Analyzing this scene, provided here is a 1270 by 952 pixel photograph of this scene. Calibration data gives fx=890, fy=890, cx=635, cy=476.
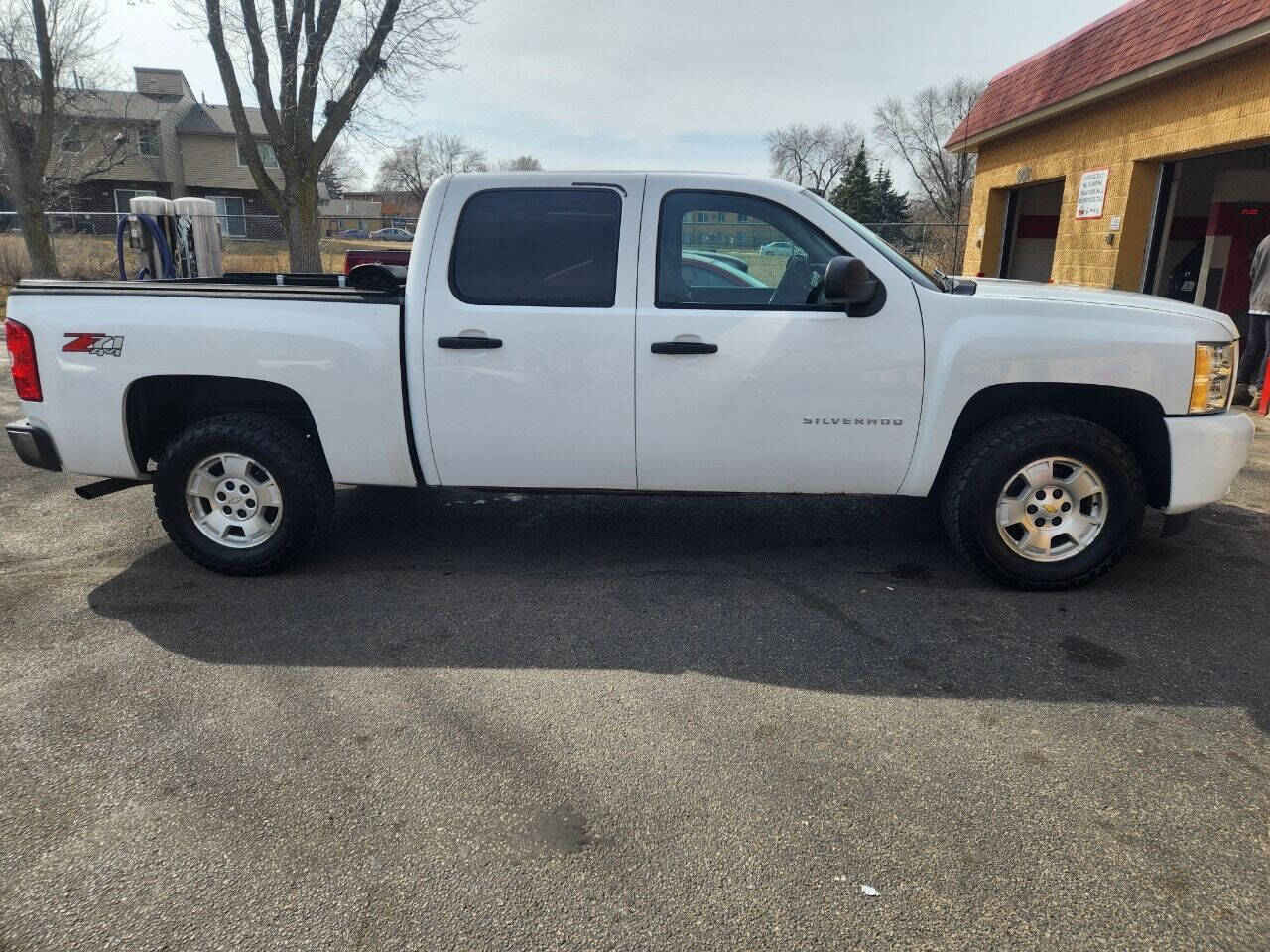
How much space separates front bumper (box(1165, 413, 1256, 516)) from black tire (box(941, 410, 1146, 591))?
16cm

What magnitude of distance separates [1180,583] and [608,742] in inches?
126

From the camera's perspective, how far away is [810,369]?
415 cm

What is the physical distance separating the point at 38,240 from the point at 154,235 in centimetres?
1409

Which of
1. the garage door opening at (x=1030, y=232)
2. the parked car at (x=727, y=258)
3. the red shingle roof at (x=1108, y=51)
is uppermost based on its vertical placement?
the red shingle roof at (x=1108, y=51)

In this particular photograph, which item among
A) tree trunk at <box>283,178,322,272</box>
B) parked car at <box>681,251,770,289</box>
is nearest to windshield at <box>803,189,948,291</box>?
parked car at <box>681,251,770,289</box>

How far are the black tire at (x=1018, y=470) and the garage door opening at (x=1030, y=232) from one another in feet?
40.4

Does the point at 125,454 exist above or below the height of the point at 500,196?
below

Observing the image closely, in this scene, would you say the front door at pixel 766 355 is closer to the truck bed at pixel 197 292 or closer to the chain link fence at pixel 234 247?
the truck bed at pixel 197 292

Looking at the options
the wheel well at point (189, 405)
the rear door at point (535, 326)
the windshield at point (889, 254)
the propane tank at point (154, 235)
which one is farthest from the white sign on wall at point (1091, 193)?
the propane tank at point (154, 235)

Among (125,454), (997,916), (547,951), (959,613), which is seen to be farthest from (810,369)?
(125,454)

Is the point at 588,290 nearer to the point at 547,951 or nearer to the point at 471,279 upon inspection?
the point at 471,279

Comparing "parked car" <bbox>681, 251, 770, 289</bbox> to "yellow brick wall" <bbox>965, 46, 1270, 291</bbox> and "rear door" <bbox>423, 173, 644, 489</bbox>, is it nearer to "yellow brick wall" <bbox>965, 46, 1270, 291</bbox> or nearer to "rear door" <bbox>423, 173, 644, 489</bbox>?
"rear door" <bbox>423, 173, 644, 489</bbox>

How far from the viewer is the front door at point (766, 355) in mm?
4133

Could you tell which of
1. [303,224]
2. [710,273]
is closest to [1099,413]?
[710,273]
